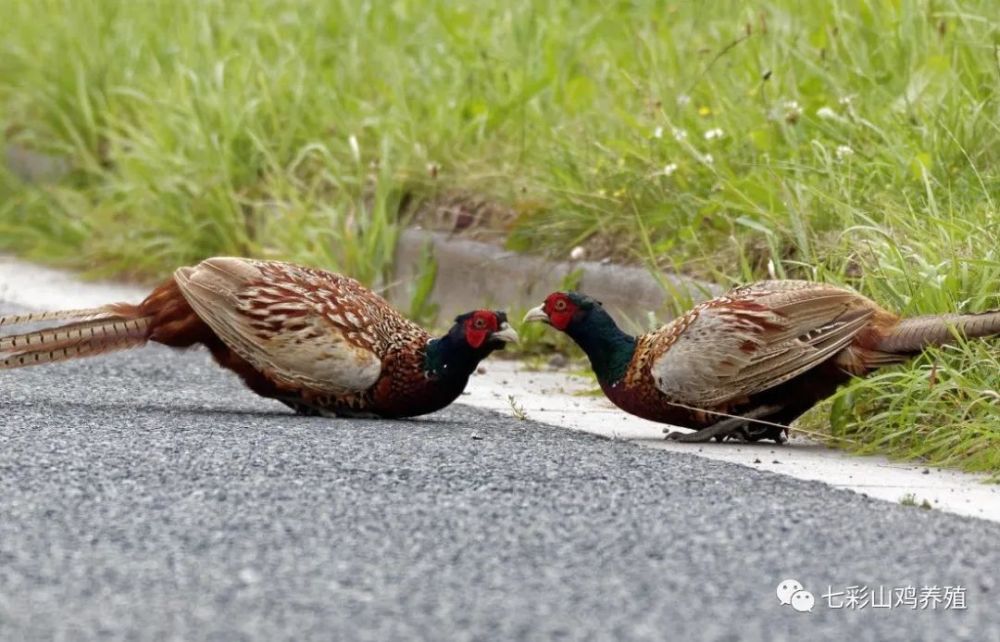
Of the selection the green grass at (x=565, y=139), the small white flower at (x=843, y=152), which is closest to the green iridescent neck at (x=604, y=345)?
the green grass at (x=565, y=139)

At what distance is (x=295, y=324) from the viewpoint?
251 inches

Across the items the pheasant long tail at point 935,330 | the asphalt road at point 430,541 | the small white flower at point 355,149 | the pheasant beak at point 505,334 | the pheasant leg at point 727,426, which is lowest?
the asphalt road at point 430,541

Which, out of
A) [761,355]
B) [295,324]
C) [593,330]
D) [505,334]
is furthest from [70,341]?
[761,355]

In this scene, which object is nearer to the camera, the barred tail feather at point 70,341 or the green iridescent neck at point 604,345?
the green iridescent neck at point 604,345

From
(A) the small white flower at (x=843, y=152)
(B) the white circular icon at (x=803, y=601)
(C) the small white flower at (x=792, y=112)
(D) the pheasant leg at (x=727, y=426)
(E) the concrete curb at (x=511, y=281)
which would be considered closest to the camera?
(B) the white circular icon at (x=803, y=601)

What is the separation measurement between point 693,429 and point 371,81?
502 centimetres

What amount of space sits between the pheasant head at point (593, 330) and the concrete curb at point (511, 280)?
908mm

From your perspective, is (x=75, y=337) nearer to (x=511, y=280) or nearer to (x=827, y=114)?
(x=511, y=280)

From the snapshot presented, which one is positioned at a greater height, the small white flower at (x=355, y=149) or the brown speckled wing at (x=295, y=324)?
the small white flower at (x=355, y=149)

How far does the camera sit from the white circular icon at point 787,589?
3906mm

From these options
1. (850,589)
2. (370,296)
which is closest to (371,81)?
(370,296)

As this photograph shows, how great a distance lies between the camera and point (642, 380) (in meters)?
6.24

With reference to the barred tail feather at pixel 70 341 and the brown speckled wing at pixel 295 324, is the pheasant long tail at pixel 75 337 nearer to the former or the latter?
the barred tail feather at pixel 70 341

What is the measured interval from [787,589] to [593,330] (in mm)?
2509
